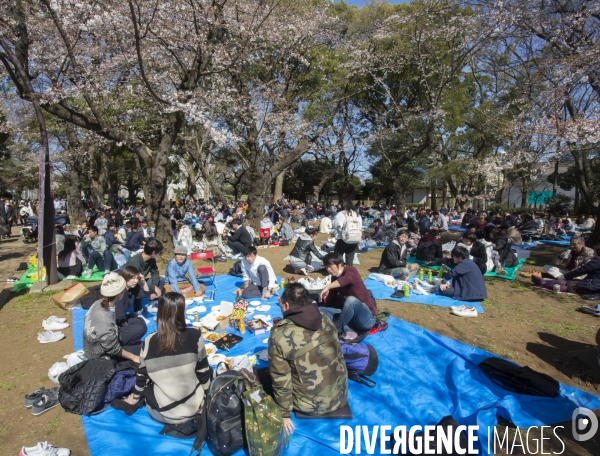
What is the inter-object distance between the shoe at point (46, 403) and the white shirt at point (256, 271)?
11.6ft

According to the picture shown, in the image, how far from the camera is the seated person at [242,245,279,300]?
647cm

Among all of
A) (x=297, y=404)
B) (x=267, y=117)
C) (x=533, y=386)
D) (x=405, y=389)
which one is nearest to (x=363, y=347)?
(x=405, y=389)

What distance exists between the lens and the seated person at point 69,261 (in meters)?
7.77

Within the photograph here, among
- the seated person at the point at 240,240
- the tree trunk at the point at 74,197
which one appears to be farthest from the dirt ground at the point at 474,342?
the tree trunk at the point at 74,197

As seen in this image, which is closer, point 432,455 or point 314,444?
point 432,455

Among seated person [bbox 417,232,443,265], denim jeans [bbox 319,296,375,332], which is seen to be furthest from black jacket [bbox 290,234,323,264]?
denim jeans [bbox 319,296,375,332]

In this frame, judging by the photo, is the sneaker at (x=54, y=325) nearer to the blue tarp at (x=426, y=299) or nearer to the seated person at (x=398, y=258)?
the blue tarp at (x=426, y=299)

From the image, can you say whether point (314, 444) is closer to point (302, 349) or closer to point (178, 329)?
point (302, 349)

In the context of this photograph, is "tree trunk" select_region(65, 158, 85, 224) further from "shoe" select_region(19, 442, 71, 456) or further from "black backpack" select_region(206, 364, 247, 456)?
"black backpack" select_region(206, 364, 247, 456)

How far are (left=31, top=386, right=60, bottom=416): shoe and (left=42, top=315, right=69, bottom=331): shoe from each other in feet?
6.47

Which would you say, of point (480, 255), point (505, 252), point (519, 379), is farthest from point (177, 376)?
point (505, 252)

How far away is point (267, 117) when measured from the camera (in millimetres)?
16500

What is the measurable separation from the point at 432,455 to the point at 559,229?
15.9 metres

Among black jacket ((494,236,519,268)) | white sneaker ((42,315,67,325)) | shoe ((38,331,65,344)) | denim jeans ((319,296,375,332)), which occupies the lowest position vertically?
shoe ((38,331,65,344))
